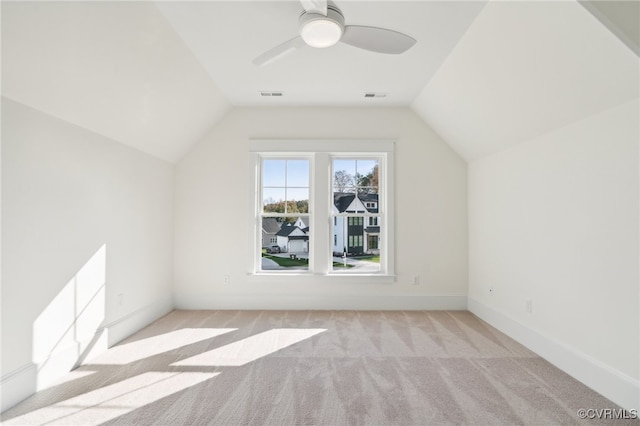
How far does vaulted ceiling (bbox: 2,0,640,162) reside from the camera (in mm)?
1817

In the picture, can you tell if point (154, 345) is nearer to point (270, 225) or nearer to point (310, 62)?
point (270, 225)

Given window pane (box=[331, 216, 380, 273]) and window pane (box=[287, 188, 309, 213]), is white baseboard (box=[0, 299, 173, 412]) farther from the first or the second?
window pane (box=[331, 216, 380, 273])

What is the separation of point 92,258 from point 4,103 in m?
1.33

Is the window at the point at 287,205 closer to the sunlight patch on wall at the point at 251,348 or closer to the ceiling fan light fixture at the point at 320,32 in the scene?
the sunlight patch on wall at the point at 251,348

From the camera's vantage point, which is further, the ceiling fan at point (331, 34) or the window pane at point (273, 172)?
the window pane at point (273, 172)

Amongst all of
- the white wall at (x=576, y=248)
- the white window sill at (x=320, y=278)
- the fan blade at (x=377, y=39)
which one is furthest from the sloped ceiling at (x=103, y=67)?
the white wall at (x=576, y=248)

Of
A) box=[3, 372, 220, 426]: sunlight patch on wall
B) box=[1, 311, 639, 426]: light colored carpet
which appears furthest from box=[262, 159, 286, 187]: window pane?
box=[3, 372, 220, 426]: sunlight patch on wall

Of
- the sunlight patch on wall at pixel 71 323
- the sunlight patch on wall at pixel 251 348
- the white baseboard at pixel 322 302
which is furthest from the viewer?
the white baseboard at pixel 322 302

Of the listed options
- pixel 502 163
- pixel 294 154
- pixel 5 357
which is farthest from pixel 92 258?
pixel 502 163

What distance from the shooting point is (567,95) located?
222cm

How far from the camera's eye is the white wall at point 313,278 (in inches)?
159

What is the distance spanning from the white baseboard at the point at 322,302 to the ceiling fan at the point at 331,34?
297 centimetres

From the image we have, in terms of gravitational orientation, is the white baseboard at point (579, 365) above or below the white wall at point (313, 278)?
below

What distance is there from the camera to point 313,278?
13.4ft
